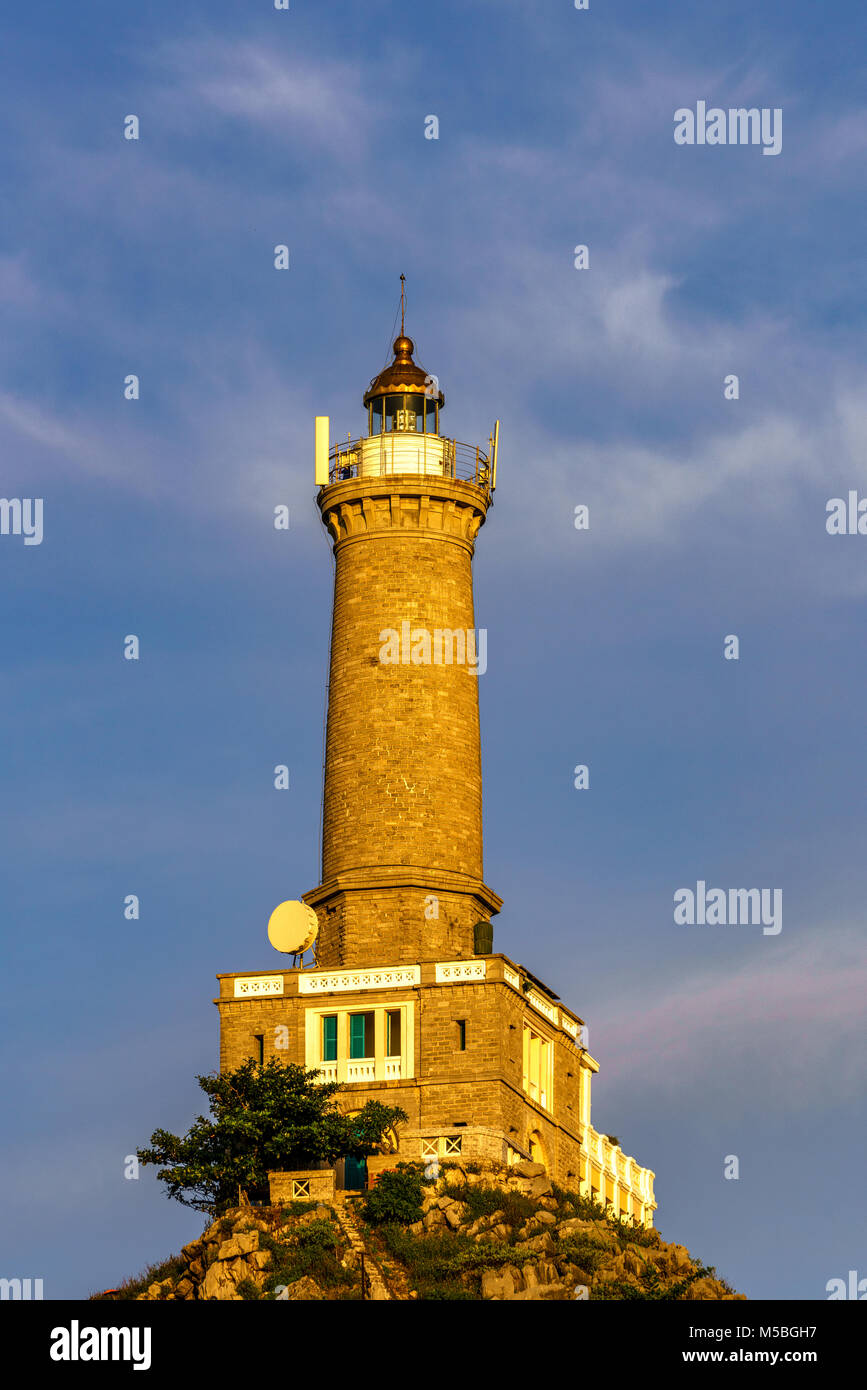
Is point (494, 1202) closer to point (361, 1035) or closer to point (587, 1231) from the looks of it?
point (587, 1231)

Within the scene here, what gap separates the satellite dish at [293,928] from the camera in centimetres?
7525

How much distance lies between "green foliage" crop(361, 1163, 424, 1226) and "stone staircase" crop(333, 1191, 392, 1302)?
591 mm

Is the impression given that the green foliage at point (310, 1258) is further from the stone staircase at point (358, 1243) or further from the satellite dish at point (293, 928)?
the satellite dish at point (293, 928)

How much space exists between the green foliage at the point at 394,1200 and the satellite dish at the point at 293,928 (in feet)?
32.0

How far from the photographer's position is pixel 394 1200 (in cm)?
6600

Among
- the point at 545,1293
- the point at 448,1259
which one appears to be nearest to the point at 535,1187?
the point at 448,1259

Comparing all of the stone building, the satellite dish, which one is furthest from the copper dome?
the satellite dish

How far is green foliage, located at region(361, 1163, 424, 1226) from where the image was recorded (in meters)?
65.8

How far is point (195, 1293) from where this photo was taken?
62656 mm

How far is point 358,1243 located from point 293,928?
1404 cm

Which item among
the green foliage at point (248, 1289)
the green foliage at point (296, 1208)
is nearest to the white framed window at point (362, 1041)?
the green foliage at point (296, 1208)
